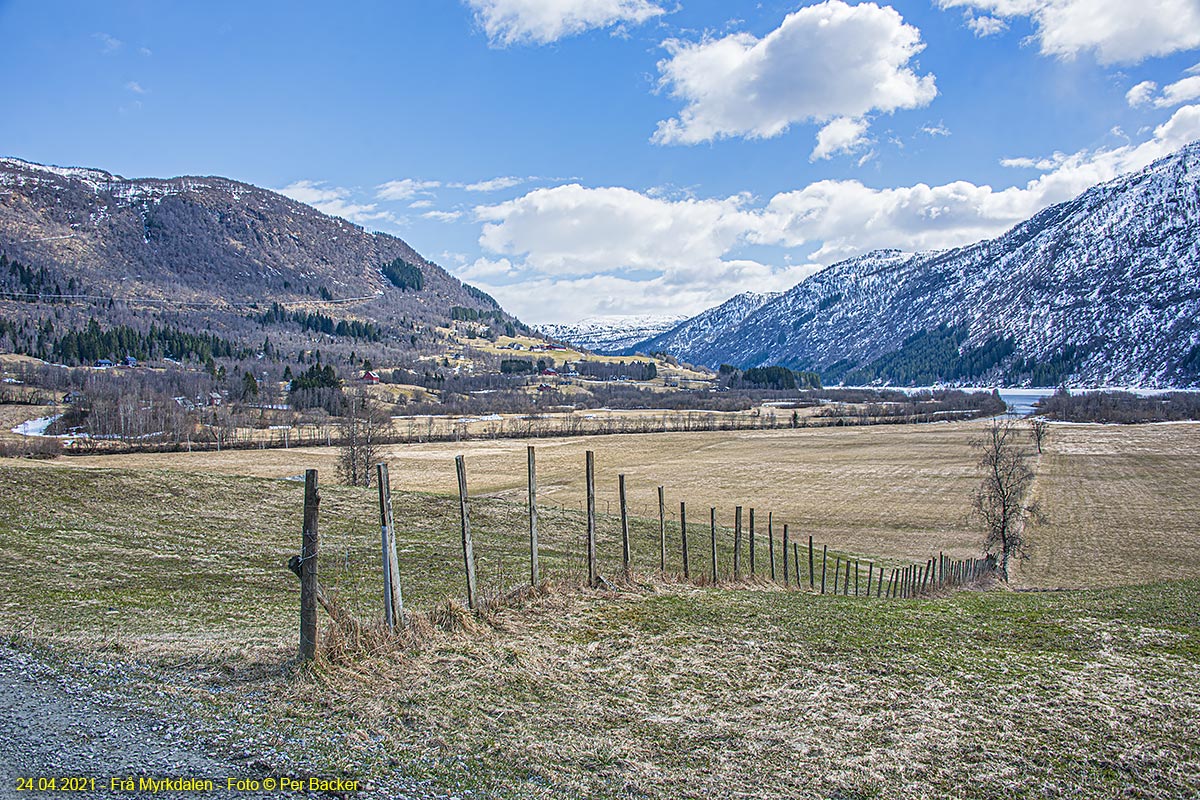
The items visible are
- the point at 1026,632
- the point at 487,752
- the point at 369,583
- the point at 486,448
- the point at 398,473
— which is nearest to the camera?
the point at 487,752

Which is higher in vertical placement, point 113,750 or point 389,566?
point 389,566

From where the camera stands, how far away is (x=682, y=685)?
340 inches

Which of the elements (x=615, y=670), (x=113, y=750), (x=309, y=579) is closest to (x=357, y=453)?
(x=309, y=579)

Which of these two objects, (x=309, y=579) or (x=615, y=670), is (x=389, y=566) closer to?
(x=309, y=579)

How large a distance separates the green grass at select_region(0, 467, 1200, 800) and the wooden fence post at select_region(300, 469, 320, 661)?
0.40 m

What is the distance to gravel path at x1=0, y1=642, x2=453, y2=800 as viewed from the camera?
559 cm

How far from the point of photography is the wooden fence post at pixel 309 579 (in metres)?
8.31

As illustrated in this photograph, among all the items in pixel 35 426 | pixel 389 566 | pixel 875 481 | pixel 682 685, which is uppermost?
pixel 389 566

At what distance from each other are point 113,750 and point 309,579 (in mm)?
2580

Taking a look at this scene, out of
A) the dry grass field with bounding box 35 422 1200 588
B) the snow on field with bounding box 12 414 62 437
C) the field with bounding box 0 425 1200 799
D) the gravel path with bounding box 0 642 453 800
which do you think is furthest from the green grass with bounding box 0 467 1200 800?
the snow on field with bounding box 12 414 62 437

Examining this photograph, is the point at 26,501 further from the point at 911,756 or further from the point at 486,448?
the point at 486,448

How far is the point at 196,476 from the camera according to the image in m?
28.0

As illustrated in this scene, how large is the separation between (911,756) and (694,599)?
7.05m

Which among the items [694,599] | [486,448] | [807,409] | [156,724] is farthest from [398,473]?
[807,409]
